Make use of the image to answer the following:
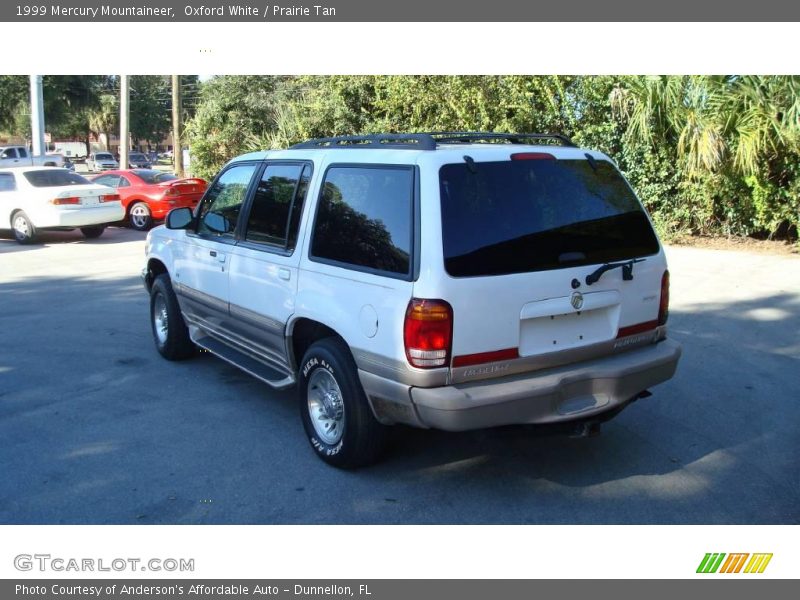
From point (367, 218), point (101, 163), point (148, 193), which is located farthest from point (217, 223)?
point (101, 163)

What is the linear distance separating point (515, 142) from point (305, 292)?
5.76ft

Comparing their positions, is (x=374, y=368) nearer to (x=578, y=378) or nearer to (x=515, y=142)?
(x=578, y=378)

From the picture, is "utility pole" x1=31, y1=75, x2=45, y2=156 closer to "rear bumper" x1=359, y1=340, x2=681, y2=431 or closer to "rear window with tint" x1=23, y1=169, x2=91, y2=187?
"rear window with tint" x1=23, y1=169, x2=91, y2=187

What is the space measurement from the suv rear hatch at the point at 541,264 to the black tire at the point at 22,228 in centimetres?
1429

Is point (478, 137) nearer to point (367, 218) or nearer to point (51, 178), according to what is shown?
point (367, 218)

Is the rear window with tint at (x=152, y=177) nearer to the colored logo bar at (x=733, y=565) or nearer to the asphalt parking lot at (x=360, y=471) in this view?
the asphalt parking lot at (x=360, y=471)

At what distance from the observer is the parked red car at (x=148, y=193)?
1803 centimetres

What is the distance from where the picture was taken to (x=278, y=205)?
513 cm

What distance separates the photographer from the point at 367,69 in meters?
16.4

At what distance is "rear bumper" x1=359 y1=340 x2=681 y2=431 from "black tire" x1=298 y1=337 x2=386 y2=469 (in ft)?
0.53

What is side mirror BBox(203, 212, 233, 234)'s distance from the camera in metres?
5.69

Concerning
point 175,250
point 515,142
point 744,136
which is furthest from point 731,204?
point 175,250

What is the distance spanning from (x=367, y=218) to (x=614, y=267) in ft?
4.78

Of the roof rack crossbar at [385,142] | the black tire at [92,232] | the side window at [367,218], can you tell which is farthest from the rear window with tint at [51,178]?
the side window at [367,218]
